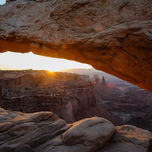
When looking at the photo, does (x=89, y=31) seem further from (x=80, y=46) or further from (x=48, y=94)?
(x=48, y=94)

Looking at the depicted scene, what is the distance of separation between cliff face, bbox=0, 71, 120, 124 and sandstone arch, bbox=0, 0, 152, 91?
10632 millimetres

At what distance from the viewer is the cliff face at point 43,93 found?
501 inches

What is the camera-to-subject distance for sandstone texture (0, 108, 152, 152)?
226cm

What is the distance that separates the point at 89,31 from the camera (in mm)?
2979

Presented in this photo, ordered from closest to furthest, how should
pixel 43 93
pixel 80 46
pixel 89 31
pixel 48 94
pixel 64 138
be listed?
pixel 64 138 → pixel 89 31 → pixel 80 46 → pixel 43 93 → pixel 48 94

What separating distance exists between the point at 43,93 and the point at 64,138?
40.7 feet

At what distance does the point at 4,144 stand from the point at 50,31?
3016mm

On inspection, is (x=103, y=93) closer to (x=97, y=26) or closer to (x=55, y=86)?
(x=55, y=86)

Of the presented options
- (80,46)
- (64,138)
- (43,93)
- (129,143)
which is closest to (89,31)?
(80,46)

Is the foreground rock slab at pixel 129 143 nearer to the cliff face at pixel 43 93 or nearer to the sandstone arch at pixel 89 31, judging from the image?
the sandstone arch at pixel 89 31

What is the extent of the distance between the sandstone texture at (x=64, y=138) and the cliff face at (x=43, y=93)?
1100 centimetres

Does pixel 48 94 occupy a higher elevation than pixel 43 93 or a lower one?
lower

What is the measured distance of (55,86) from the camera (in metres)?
15.3

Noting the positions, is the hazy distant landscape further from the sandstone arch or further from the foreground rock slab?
the foreground rock slab
